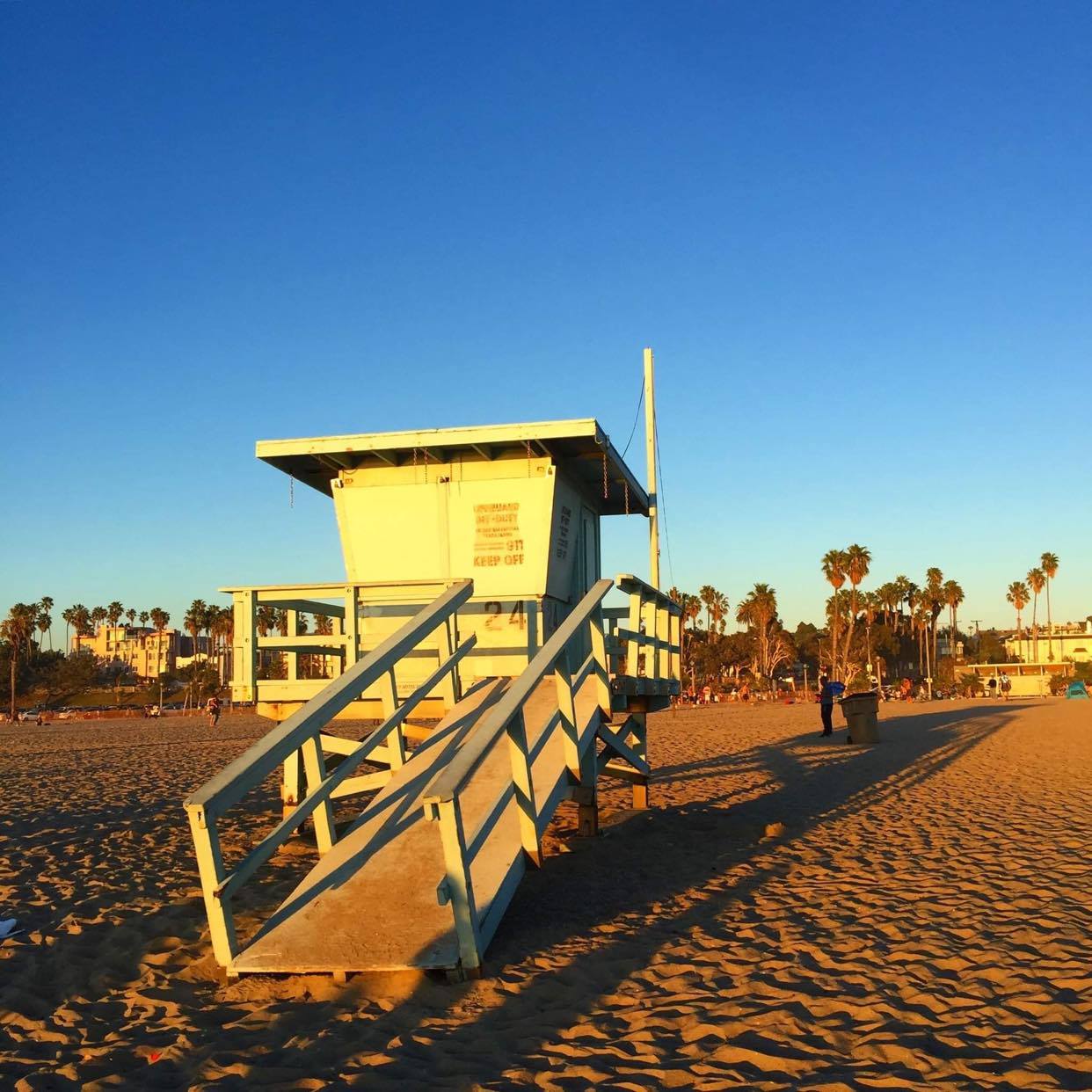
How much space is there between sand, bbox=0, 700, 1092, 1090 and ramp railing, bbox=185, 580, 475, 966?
0.54m

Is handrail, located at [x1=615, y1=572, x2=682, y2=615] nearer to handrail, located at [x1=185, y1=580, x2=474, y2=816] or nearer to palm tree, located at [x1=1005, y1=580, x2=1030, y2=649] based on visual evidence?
handrail, located at [x1=185, y1=580, x2=474, y2=816]

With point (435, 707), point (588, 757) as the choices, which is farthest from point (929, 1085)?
point (435, 707)

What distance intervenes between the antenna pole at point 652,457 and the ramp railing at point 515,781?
4.54 m

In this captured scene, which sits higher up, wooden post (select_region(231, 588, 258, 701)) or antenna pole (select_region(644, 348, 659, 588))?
antenna pole (select_region(644, 348, 659, 588))

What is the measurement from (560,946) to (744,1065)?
1842mm

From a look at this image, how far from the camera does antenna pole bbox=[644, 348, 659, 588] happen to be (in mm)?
12234

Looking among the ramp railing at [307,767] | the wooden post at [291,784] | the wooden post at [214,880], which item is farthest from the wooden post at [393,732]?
the wooden post at [214,880]

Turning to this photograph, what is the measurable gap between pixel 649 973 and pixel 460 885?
114cm

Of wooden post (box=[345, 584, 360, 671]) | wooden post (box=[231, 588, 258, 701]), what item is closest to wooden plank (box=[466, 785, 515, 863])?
wooden post (box=[345, 584, 360, 671])

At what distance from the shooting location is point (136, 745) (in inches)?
1097

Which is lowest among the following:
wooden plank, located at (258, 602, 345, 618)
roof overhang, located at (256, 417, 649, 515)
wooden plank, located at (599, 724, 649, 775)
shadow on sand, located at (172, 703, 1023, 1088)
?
shadow on sand, located at (172, 703, 1023, 1088)

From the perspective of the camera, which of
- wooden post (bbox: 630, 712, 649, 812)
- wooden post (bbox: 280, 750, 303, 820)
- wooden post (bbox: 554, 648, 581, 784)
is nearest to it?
wooden post (bbox: 554, 648, 581, 784)

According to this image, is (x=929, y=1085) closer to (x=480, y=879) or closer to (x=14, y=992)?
(x=480, y=879)

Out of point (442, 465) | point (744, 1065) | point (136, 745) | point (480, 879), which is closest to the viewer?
point (744, 1065)
